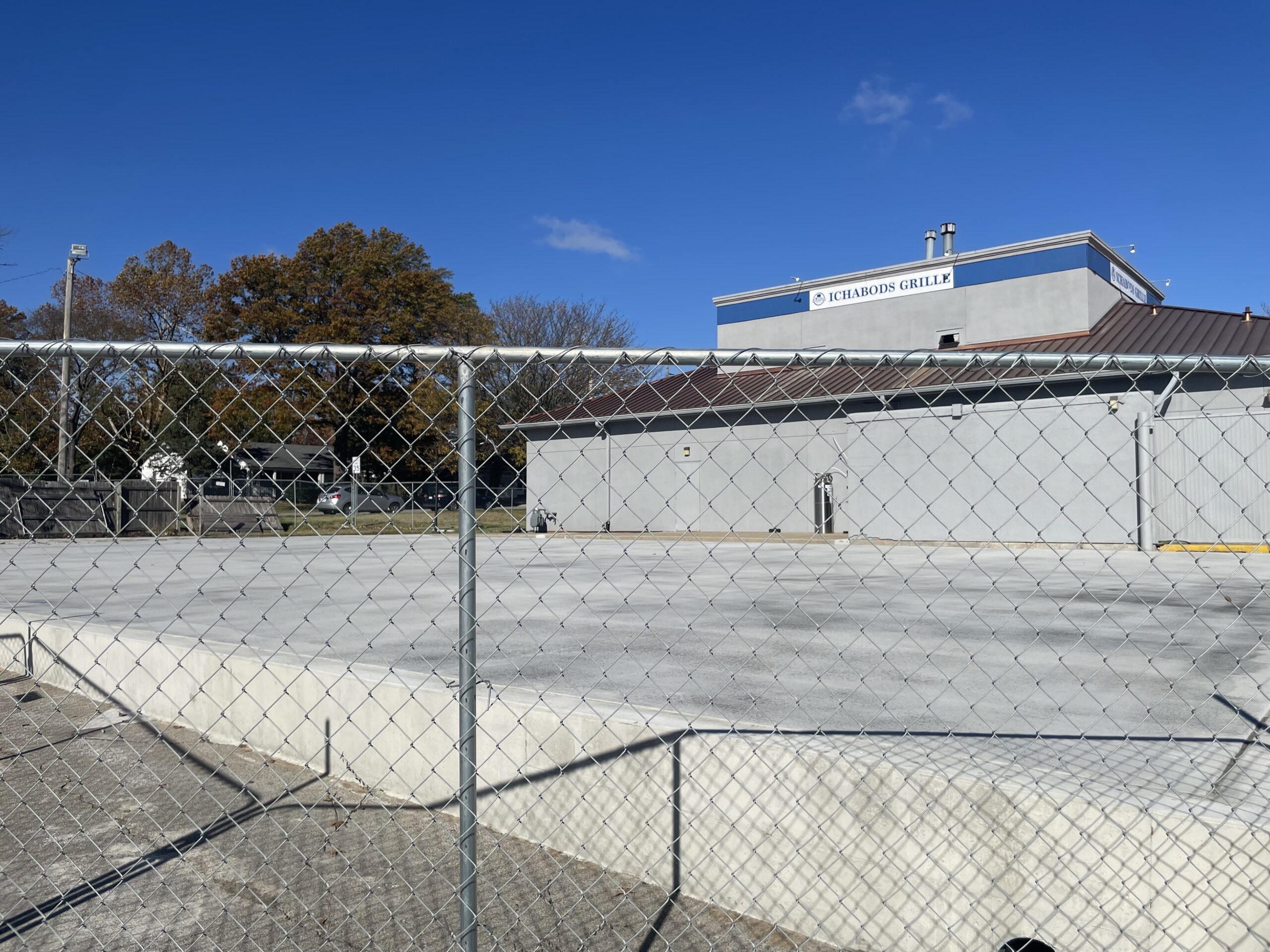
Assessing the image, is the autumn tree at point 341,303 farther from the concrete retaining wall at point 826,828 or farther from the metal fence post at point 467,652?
the metal fence post at point 467,652

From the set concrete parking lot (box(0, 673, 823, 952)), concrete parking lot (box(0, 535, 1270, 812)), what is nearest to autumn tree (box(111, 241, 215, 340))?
concrete parking lot (box(0, 535, 1270, 812))

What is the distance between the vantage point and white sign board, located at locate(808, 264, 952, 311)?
26.0 meters

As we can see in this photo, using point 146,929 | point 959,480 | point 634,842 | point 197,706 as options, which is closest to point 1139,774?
point 634,842

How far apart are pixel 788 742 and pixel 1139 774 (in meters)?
1.14

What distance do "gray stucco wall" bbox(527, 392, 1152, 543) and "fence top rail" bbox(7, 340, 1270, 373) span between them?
1001 centimetres

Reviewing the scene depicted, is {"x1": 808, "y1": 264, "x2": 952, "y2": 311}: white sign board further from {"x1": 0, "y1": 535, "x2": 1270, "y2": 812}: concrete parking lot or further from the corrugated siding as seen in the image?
{"x1": 0, "y1": 535, "x2": 1270, "y2": 812}: concrete parking lot

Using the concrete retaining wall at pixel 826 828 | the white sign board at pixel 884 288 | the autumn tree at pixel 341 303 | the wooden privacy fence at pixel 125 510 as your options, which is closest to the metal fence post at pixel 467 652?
the concrete retaining wall at pixel 826 828

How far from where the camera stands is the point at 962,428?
771 inches

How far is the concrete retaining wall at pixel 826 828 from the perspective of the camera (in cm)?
236

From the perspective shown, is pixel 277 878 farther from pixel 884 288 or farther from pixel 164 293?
pixel 164 293

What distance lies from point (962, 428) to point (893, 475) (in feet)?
6.28

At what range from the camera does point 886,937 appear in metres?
2.67

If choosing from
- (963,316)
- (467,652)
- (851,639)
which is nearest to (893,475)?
(963,316)

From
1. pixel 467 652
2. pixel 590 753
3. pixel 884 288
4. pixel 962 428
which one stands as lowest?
pixel 590 753
